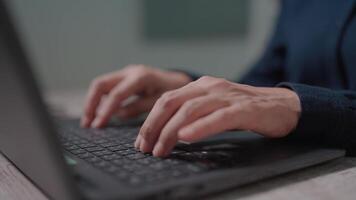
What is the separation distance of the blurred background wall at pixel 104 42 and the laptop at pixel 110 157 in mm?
1349

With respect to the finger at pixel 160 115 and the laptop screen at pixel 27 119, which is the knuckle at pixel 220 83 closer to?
the finger at pixel 160 115

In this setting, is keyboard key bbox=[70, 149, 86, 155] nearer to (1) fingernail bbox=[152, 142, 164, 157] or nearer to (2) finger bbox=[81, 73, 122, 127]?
(1) fingernail bbox=[152, 142, 164, 157]

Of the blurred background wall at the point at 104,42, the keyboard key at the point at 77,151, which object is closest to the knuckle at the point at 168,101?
the keyboard key at the point at 77,151

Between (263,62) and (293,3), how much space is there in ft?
0.53

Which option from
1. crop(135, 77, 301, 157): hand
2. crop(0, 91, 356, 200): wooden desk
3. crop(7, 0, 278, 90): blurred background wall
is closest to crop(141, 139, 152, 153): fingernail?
crop(135, 77, 301, 157): hand

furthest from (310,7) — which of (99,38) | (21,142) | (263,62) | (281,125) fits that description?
(99,38)

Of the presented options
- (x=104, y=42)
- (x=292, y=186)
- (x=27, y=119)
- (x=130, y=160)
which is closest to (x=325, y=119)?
(x=292, y=186)

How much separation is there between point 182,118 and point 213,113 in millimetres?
34

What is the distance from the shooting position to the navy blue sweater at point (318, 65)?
0.51 meters

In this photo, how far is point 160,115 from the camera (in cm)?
47

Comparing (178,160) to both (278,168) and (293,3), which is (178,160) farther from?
(293,3)

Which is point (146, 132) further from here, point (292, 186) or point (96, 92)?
point (96, 92)

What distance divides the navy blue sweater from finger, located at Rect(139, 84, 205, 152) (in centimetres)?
15

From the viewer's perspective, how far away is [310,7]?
91 cm
